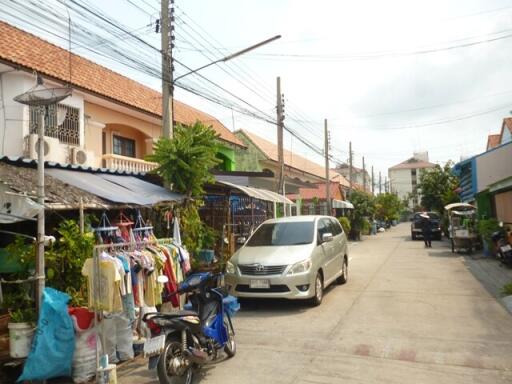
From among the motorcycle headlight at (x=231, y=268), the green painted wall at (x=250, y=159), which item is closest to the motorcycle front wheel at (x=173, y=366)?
the motorcycle headlight at (x=231, y=268)

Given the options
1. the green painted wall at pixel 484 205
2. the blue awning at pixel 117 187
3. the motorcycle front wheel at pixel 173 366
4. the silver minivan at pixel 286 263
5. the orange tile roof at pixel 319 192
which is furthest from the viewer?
the orange tile roof at pixel 319 192

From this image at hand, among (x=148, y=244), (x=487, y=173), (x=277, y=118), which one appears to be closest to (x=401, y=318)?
(x=148, y=244)

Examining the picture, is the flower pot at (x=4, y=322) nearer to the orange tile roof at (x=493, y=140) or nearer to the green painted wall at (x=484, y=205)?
the green painted wall at (x=484, y=205)

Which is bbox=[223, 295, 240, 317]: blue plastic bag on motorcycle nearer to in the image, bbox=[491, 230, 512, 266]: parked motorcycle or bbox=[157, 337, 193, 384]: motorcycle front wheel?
bbox=[157, 337, 193, 384]: motorcycle front wheel

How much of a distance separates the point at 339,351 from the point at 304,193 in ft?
85.1

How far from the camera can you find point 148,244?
20.5 ft

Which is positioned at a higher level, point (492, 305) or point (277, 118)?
point (277, 118)

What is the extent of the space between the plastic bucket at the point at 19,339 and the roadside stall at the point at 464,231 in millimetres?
16386

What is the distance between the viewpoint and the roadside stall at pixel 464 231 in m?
17.2

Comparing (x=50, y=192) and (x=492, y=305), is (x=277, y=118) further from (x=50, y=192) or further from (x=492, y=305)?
(x=50, y=192)

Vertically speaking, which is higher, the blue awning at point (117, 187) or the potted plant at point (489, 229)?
the blue awning at point (117, 187)

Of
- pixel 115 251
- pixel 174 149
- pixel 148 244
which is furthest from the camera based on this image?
pixel 174 149

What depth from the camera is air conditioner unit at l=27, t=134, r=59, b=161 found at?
393 inches

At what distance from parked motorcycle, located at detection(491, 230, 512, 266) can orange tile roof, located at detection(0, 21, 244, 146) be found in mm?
9227
